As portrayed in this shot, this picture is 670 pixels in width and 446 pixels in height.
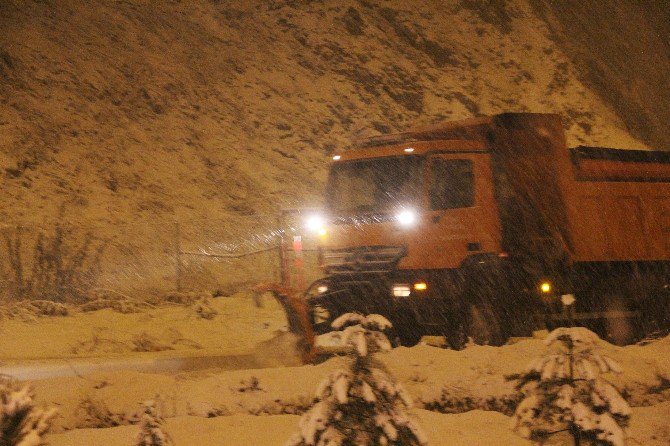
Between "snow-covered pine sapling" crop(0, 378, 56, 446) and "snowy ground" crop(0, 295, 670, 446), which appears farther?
"snowy ground" crop(0, 295, 670, 446)

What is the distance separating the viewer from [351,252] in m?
11.8

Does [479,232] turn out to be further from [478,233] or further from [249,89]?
[249,89]

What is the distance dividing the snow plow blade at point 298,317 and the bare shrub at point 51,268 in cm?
773

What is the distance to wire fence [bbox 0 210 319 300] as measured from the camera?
701 inches

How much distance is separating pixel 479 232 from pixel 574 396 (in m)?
6.10

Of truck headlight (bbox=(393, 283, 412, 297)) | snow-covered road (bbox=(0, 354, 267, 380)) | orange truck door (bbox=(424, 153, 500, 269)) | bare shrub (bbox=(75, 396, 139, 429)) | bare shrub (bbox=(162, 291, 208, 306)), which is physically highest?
bare shrub (bbox=(162, 291, 208, 306))

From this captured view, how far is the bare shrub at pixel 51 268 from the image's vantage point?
1748 centimetres

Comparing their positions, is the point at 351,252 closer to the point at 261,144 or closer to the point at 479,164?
the point at 479,164

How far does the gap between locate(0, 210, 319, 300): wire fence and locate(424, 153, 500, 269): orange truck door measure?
594 cm

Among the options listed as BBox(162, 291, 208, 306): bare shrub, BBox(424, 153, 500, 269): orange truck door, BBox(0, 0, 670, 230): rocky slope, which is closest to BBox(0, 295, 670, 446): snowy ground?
BBox(424, 153, 500, 269): orange truck door

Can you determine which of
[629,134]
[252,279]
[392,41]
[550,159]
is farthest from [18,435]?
[629,134]

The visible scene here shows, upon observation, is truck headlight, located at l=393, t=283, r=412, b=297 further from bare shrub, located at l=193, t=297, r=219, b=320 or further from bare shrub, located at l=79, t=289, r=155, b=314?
bare shrub, located at l=79, t=289, r=155, b=314

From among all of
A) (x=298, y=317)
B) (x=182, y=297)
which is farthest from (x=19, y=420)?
(x=182, y=297)

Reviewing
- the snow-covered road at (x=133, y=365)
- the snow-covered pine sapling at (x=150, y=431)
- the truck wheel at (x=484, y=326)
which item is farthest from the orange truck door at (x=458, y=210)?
the snow-covered pine sapling at (x=150, y=431)
